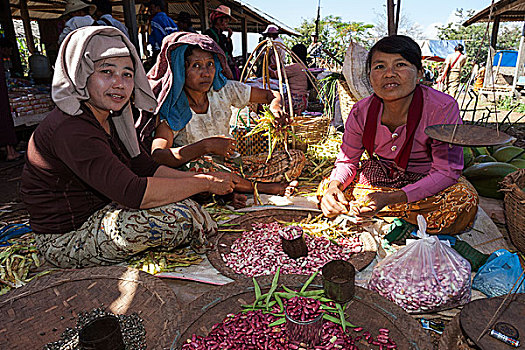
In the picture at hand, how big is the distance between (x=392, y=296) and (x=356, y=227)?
0.87 m

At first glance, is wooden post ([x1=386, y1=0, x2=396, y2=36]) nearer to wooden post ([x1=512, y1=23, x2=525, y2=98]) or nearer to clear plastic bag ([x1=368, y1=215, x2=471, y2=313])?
clear plastic bag ([x1=368, y1=215, x2=471, y2=313])

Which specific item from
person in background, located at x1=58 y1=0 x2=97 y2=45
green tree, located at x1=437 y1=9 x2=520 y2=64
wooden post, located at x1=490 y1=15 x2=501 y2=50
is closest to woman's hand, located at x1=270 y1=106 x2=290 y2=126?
person in background, located at x1=58 y1=0 x2=97 y2=45

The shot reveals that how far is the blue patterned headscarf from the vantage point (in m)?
2.68

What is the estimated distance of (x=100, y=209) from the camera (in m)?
2.17

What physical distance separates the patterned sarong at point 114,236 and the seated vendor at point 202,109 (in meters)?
0.54

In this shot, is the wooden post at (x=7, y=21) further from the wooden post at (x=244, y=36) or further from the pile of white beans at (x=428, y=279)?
the pile of white beans at (x=428, y=279)

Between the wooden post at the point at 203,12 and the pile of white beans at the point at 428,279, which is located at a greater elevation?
the wooden post at the point at 203,12

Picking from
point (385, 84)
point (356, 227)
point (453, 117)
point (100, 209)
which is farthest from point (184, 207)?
point (453, 117)

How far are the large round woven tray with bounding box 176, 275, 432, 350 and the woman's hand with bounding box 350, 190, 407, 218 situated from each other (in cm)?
56

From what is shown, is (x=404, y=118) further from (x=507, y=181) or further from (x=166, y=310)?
(x=166, y=310)

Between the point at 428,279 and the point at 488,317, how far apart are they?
0.46 meters

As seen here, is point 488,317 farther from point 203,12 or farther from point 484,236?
point 203,12

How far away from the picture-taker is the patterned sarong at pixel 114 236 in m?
2.04

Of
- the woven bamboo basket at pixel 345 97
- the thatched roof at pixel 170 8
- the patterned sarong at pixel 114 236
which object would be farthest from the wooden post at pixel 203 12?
the patterned sarong at pixel 114 236
